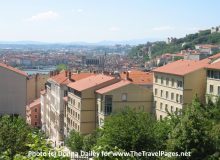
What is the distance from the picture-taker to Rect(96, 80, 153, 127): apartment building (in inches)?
2459

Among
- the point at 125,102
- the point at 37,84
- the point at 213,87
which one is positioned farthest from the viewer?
the point at 37,84

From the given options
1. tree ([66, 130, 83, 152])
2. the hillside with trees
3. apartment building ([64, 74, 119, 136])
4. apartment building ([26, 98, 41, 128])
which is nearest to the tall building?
apartment building ([64, 74, 119, 136])

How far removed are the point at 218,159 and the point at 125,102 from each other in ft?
114

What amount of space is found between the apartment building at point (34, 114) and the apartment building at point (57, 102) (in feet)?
Result: 39.9

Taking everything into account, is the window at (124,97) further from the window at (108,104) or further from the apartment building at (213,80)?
the apartment building at (213,80)

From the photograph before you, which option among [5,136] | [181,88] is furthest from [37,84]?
[5,136]

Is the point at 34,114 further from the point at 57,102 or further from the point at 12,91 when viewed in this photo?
the point at 12,91

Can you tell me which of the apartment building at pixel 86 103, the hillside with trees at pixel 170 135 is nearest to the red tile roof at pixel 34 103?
the apartment building at pixel 86 103

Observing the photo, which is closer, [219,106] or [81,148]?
[219,106]

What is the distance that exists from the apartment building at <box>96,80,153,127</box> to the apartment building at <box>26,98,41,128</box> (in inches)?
1952

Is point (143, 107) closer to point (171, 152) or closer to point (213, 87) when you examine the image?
point (213, 87)

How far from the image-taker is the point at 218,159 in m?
29.1

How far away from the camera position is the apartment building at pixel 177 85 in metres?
60.7

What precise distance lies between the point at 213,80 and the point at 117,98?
511 inches
